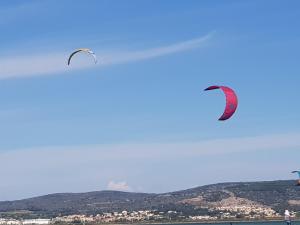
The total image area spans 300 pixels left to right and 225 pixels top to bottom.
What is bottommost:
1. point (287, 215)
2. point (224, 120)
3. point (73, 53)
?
point (287, 215)

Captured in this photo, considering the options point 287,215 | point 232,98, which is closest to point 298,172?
point 287,215

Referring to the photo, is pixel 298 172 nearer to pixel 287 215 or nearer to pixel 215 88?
pixel 287 215

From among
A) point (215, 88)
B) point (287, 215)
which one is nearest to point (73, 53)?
point (215, 88)

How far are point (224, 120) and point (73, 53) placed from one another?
1023 cm

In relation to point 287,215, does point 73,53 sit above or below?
above

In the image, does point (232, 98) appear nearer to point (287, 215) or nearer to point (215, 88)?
point (215, 88)

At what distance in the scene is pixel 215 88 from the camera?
45750mm

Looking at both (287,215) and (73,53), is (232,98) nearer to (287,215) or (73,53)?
(73,53)

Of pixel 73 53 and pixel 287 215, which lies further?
pixel 287 215

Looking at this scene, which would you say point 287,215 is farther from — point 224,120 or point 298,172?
point 224,120

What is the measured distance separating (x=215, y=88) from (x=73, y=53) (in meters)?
9.02

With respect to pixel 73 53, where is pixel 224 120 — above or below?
below

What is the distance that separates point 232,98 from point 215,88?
1.87 metres

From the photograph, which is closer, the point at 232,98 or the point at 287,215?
the point at 232,98
